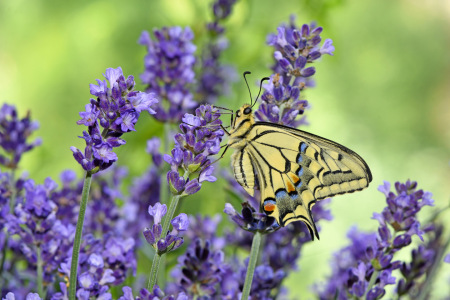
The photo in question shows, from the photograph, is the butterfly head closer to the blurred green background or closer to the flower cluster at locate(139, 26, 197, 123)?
the flower cluster at locate(139, 26, 197, 123)

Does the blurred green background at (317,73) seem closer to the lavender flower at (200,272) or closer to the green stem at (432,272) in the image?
the green stem at (432,272)

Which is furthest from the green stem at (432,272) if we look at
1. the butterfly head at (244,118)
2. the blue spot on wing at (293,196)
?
the butterfly head at (244,118)

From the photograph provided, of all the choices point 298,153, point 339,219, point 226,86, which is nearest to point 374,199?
point 339,219

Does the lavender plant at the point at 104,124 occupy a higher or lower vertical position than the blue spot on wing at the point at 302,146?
lower

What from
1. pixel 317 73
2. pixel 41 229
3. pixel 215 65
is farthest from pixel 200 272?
pixel 317 73

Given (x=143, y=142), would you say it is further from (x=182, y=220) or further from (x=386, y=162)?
(x=386, y=162)

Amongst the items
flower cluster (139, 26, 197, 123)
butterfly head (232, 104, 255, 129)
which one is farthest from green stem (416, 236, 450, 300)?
flower cluster (139, 26, 197, 123)
